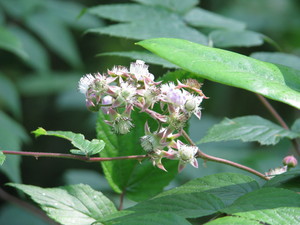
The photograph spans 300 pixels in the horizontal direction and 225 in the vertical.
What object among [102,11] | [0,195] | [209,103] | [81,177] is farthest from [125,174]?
[209,103]

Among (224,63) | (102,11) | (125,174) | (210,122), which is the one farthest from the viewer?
(210,122)

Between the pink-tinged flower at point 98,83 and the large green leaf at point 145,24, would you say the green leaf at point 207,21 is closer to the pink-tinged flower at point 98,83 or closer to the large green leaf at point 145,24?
the large green leaf at point 145,24

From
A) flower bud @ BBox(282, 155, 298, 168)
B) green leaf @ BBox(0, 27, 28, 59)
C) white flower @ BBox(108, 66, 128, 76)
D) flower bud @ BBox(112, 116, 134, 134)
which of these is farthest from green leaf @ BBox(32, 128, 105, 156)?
green leaf @ BBox(0, 27, 28, 59)

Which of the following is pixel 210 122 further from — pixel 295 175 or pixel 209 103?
pixel 295 175

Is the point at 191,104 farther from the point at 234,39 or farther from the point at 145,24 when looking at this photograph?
the point at 234,39

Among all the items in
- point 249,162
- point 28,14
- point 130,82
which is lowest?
point 249,162

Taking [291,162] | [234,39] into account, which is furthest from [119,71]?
[234,39]

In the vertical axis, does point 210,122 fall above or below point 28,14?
below

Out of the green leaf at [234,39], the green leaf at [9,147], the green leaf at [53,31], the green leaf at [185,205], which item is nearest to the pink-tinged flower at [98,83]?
the green leaf at [185,205]
